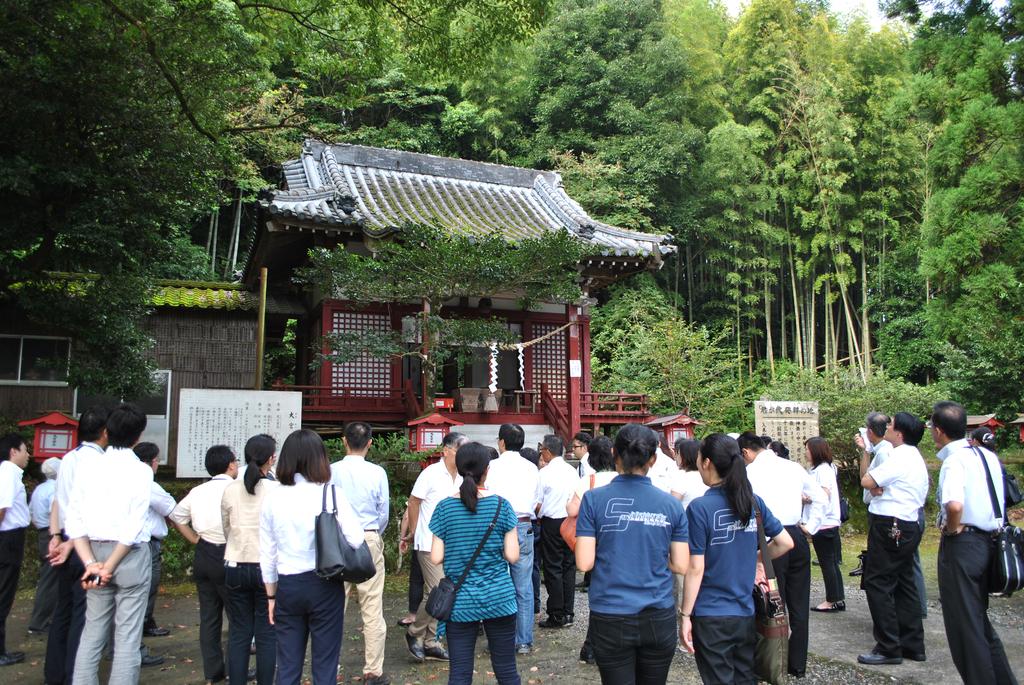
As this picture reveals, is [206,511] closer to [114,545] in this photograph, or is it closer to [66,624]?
[114,545]

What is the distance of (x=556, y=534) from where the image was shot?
5.94m

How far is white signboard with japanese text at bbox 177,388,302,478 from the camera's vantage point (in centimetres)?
866

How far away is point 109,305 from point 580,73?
1860cm

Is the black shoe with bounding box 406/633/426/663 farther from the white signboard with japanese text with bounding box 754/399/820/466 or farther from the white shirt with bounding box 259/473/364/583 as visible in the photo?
the white signboard with japanese text with bounding box 754/399/820/466

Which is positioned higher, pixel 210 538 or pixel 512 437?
pixel 512 437

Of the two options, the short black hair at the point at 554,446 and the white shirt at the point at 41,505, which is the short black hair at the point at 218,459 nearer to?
the white shirt at the point at 41,505

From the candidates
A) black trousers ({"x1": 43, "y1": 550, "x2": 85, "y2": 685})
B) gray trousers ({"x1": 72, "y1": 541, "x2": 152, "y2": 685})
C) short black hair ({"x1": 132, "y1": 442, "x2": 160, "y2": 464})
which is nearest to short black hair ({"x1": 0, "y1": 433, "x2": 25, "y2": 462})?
short black hair ({"x1": 132, "y1": 442, "x2": 160, "y2": 464})

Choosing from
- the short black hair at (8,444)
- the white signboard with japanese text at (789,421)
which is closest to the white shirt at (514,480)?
the short black hair at (8,444)

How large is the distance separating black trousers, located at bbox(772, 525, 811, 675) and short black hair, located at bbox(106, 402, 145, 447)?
3.95m

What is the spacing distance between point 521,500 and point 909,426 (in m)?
2.68

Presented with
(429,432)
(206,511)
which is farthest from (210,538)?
(429,432)

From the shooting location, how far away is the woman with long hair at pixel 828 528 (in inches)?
250

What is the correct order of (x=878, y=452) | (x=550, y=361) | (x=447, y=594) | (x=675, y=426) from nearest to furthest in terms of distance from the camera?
(x=447, y=594)
(x=878, y=452)
(x=675, y=426)
(x=550, y=361)

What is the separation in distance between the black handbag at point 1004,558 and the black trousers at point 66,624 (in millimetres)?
5078
